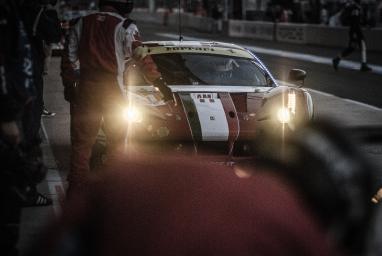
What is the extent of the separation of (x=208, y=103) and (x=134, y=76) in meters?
1.14

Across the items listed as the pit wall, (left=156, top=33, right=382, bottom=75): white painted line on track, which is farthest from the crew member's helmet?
the pit wall

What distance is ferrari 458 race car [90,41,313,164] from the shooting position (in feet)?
26.3

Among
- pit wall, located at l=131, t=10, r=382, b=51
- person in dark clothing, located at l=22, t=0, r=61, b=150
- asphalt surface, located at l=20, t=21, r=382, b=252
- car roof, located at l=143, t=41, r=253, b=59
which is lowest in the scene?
pit wall, located at l=131, t=10, r=382, b=51

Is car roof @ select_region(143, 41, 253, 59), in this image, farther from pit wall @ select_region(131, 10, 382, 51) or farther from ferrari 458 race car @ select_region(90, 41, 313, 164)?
pit wall @ select_region(131, 10, 382, 51)

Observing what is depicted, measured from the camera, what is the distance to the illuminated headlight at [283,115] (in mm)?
8250

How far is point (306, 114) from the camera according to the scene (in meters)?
8.72

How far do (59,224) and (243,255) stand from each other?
594 mm

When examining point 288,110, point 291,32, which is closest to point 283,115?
point 288,110

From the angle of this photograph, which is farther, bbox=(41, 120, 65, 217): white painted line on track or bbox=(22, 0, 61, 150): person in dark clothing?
bbox=(41, 120, 65, 217): white painted line on track

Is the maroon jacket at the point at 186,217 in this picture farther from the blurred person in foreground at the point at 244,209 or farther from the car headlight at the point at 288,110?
the car headlight at the point at 288,110

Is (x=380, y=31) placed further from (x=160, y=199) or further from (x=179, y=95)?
(x=160, y=199)

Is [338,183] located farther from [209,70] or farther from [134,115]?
[209,70]

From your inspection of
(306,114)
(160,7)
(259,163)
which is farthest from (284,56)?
(160,7)

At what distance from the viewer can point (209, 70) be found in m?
9.49
